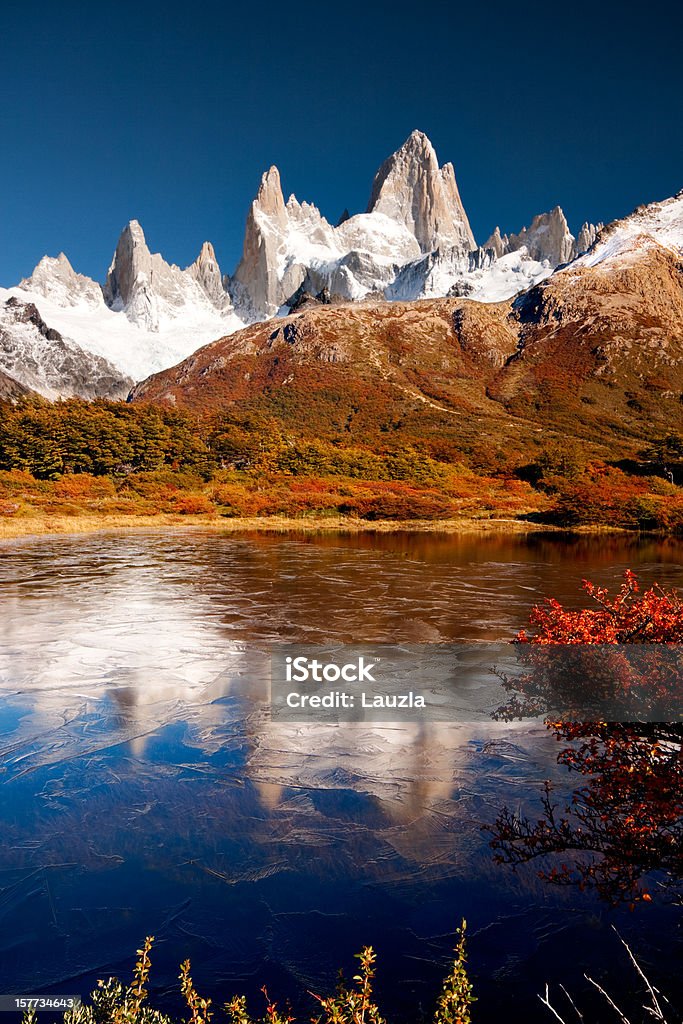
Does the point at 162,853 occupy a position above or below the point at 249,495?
below

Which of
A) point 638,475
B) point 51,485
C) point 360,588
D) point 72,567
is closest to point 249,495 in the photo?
point 51,485

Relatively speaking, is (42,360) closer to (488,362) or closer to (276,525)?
(488,362)

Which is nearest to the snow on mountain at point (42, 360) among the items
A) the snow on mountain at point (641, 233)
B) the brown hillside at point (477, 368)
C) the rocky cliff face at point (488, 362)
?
the rocky cliff face at point (488, 362)

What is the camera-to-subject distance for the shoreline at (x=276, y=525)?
29.6 meters

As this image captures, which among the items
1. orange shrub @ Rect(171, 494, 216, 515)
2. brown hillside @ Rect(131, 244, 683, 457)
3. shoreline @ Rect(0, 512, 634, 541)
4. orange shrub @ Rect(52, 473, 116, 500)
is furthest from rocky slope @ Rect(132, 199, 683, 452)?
orange shrub @ Rect(52, 473, 116, 500)

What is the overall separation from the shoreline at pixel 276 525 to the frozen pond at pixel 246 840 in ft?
65.2

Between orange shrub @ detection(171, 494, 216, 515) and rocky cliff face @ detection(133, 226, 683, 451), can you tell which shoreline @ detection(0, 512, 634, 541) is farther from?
rocky cliff face @ detection(133, 226, 683, 451)

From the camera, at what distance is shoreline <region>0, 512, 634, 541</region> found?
97.0 feet

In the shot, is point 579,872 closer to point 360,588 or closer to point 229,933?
point 229,933

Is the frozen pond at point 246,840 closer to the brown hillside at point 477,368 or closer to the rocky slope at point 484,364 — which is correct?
the brown hillside at point 477,368

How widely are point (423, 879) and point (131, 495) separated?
37.2 m

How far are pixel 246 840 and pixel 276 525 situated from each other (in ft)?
96.1

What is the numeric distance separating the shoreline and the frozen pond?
1986 centimetres

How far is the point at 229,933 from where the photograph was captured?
156 inches
